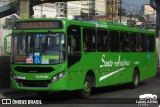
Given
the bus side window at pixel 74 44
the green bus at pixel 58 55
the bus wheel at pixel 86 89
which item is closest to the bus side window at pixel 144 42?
the green bus at pixel 58 55

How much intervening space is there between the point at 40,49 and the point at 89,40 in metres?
2.40

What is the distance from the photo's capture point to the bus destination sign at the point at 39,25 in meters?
14.1

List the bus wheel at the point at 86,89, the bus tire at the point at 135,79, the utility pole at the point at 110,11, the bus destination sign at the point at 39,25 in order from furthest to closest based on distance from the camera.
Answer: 1. the utility pole at the point at 110,11
2. the bus tire at the point at 135,79
3. the bus wheel at the point at 86,89
4. the bus destination sign at the point at 39,25

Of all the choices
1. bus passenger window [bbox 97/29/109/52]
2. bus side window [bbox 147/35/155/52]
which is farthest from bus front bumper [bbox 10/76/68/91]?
bus side window [bbox 147/35/155/52]

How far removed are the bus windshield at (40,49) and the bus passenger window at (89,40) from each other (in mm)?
1570

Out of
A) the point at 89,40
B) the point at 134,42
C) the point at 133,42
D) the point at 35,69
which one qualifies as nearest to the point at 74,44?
the point at 89,40

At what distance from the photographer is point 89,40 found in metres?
15.6

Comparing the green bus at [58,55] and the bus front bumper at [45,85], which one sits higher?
the green bus at [58,55]

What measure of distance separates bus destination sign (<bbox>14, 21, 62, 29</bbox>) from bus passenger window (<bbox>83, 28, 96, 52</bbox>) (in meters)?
1.52

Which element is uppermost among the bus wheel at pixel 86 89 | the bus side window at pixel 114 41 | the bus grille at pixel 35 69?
the bus side window at pixel 114 41

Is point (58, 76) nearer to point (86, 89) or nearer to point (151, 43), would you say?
point (86, 89)

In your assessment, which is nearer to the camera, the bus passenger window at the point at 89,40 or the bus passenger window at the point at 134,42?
the bus passenger window at the point at 89,40

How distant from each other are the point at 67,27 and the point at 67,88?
206 cm

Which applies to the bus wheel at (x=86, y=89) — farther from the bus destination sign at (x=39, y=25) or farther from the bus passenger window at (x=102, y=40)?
the bus destination sign at (x=39, y=25)
